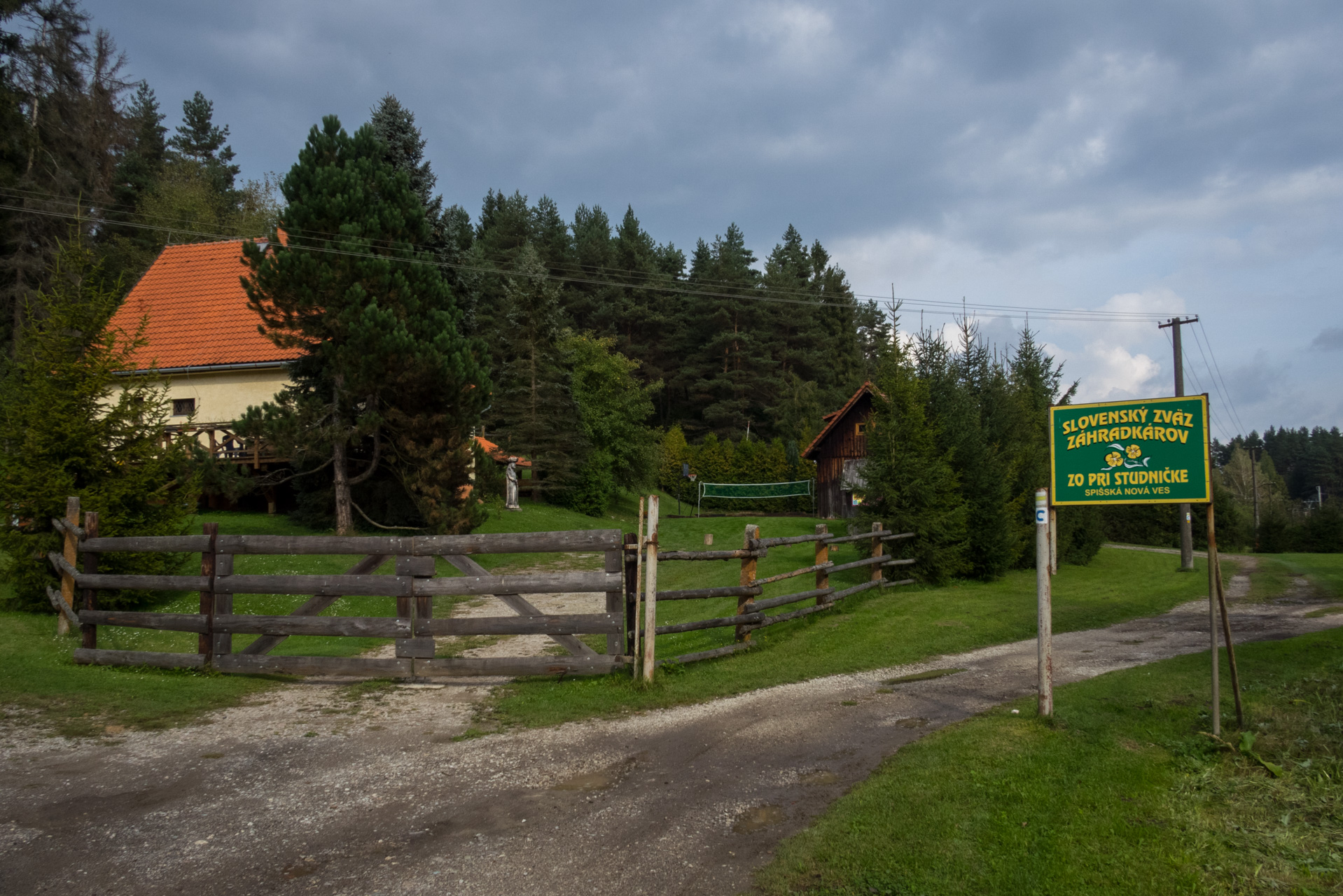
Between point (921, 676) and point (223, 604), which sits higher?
point (223, 604)

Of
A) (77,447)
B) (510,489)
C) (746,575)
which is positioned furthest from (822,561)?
(510,489)

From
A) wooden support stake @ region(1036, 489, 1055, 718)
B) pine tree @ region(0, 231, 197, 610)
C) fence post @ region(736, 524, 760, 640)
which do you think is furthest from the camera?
pine tree @ region(0, 231, 197, 610)

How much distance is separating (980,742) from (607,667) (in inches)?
151

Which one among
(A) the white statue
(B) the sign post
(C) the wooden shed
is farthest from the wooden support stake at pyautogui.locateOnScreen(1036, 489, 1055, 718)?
(C) the wooden shed

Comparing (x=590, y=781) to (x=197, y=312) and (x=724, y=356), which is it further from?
(x=724, y=356)

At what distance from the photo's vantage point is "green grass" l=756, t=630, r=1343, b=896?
4.05 meters

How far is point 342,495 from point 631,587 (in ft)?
53.0

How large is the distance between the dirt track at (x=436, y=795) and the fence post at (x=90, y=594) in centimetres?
329

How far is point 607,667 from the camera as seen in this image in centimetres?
848

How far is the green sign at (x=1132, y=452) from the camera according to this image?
6.37 m

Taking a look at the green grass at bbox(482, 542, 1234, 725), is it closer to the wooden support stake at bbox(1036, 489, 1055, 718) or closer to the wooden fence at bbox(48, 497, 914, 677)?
the wooden fence at bbox(48, 497, 914, 677)

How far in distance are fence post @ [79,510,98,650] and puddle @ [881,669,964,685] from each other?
30.8 ft

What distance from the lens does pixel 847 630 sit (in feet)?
38.3

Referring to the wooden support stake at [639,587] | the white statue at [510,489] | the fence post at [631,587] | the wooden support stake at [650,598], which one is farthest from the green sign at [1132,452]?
the white statue at [510,489]
